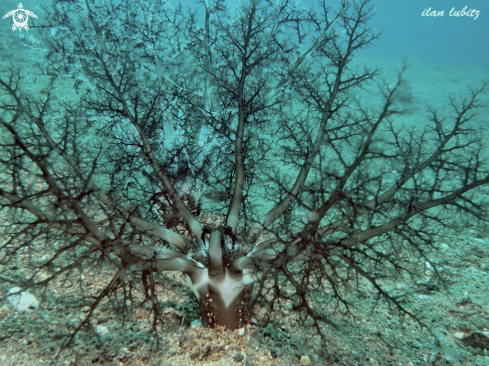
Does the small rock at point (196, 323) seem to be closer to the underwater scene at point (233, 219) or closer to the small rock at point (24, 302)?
the underwater scene at point (233, 219)

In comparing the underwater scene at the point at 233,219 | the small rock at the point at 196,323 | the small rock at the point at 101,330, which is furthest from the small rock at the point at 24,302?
the small rock at the point at 196,323

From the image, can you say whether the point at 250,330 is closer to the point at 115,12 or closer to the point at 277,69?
the point at 277,69

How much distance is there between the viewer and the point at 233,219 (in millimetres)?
2961

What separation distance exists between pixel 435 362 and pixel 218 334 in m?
1.99

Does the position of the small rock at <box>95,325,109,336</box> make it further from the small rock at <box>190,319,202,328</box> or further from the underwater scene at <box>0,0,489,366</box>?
the small rock at <box>190,319,202,328</box>

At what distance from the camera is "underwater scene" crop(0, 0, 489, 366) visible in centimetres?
220

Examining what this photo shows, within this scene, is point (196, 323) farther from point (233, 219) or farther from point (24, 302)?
point (24, 302)

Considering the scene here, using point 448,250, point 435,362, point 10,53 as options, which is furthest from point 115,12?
point 10,53

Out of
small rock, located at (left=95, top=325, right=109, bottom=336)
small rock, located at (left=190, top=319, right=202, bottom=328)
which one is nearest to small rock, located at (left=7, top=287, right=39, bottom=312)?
small rock, located at (left=95, top=325, right=109, bottom=336)

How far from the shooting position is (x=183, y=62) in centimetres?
428

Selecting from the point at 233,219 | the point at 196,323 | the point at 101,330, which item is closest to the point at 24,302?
the point at 101,330

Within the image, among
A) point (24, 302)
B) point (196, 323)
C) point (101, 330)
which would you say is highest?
point (24, 302)

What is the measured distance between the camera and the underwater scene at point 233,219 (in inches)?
86.6

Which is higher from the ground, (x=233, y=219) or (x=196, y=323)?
(x=233, y=219)
